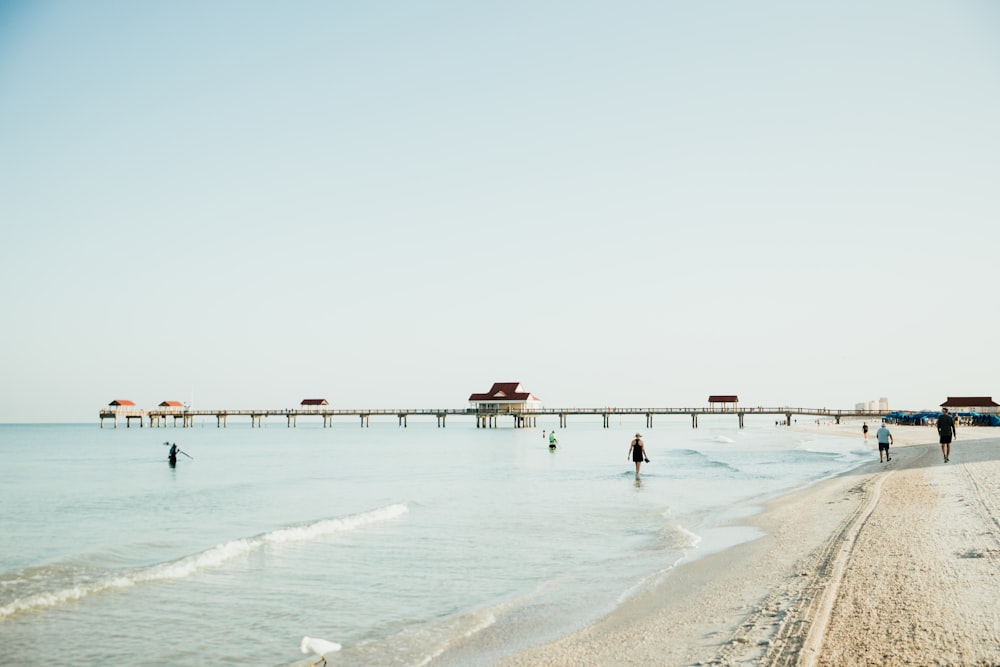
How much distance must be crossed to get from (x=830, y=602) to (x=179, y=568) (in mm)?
9890

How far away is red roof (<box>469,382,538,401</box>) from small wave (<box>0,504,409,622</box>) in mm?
90532

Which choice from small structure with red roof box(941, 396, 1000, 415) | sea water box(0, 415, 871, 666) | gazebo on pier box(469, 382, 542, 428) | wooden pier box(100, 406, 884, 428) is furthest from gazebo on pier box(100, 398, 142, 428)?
small structure with red roof box(941, 396, 1000, 415)

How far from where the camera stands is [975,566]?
27.3ft

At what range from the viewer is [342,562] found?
12.2 meters

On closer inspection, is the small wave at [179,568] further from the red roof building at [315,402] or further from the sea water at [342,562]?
the red roof building at [315,402]

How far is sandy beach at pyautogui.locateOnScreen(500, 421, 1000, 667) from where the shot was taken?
5.85 m

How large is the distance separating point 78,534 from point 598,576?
12.5 m

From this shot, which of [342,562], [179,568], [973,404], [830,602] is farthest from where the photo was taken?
[973,404]

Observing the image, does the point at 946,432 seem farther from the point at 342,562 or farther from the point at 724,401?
the point at 724,401

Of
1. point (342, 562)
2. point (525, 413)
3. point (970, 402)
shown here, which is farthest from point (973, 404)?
point (342, 562)

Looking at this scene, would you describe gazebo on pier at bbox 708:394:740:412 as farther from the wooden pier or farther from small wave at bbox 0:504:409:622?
small wave at bbox 0:504:409:622

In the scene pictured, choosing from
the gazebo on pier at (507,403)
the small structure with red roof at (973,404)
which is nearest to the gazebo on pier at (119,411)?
the gazebo on pier at (507,403)

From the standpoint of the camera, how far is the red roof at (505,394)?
10719cm

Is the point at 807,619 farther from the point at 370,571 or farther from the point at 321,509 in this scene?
the point at 321,509
